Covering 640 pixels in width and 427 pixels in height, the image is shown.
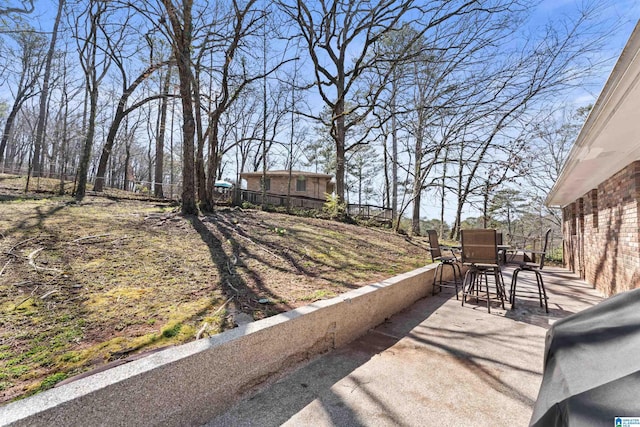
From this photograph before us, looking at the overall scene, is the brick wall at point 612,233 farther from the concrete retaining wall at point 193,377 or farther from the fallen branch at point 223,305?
the fallen branch at point 223,305

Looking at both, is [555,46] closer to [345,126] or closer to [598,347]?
[345,126]

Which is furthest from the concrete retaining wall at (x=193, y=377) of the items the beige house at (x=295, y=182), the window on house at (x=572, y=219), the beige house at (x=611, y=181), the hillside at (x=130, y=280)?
the beige house at (x=295, y=182)

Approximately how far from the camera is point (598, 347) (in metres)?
0.86

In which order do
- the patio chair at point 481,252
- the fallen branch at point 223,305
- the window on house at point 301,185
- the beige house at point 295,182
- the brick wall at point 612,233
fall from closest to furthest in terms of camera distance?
1. the fallen branch at point 223,305
2. the brick wall at point 612,233
3. the patio chair at point 481,252
4. the beige house at point 295,182
5. the window on house at point 301,185

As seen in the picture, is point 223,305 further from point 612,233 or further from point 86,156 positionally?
point 86,156

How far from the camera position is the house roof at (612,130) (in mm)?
1890

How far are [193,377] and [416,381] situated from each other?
1.52 metres

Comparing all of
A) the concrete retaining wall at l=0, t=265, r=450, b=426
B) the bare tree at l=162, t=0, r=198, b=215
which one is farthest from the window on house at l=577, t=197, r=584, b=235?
the bare tree at l=162, t=0, r=198, b=215

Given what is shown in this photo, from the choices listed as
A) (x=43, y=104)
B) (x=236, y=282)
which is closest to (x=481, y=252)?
(x=236, y=282)

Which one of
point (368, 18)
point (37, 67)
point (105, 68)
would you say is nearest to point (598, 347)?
point (368, 18)

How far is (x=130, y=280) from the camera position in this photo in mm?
2604

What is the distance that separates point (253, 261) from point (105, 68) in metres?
10.8

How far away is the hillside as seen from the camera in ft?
5.48

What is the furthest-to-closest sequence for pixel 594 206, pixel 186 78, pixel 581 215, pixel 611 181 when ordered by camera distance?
pixel 581 215
pixel 594 206
pixel 186 78
pixel 611 181
